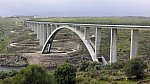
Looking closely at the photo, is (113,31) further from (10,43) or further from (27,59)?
(10,43)

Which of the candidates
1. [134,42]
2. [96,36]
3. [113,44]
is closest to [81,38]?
[96,36]

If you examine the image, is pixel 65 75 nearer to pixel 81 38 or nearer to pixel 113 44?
pixel 113 44

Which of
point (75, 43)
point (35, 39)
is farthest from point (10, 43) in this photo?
point (75, 43)

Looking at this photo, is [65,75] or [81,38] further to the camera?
[81,38]

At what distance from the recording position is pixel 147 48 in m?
58.6

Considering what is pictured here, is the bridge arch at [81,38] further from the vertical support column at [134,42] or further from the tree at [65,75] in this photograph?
the tree at [65,75]

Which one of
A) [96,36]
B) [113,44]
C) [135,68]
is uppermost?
[96,36]

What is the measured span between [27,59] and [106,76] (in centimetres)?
3276

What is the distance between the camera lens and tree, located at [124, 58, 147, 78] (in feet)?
97.4

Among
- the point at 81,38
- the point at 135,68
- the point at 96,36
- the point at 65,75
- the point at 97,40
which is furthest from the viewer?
the point at 81,38

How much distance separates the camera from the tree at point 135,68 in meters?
29.7

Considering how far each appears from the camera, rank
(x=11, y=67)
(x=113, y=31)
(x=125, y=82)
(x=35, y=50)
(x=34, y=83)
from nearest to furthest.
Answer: (x=34, y=83) → (x=125, y=82) → (x=113, y=31) → (x=11, y=67) → (x=35, y=50)

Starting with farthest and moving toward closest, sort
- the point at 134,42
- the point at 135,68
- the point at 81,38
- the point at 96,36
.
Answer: the point at 81,38
the point at 96,36
the point at 134,42
the point at 135,68

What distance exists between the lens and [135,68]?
3019cm
